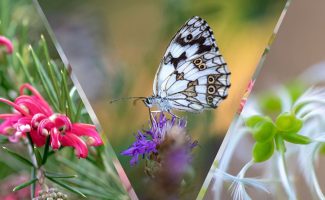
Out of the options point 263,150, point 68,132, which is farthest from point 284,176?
point 68,132

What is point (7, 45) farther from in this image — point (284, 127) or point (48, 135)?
point (284, 127)

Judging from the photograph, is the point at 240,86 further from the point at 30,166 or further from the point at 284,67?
the point at 30,166

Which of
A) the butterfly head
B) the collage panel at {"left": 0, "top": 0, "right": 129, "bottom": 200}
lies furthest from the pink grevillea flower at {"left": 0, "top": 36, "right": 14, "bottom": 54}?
the butterfly head

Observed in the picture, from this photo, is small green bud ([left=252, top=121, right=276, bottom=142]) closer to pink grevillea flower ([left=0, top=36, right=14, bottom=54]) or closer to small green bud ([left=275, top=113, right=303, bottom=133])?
small green bud ([left=275, top=113, right=303, bottom=133])

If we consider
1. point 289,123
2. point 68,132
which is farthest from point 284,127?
point 68,132

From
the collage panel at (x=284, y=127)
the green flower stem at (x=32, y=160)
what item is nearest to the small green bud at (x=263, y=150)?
the collage panel at (x=284, y=127)

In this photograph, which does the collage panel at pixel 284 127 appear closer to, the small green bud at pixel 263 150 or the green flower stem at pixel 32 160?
the small green bud at pixel 263 150
